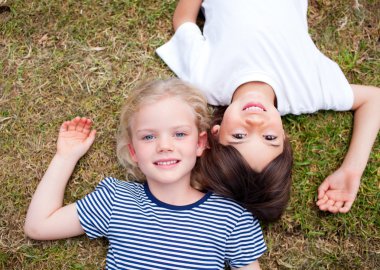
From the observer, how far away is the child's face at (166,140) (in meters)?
2.53

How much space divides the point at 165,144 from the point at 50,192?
898 mm

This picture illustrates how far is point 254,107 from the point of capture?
2.55m

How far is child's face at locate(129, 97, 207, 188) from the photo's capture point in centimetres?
253

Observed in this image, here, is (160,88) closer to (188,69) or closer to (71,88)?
(188,69)

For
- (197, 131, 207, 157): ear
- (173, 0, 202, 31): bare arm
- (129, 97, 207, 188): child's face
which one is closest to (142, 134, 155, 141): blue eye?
(129, 97, 207, 188): child's face

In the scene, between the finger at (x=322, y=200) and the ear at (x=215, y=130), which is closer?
the ear at (x=215, y=130)

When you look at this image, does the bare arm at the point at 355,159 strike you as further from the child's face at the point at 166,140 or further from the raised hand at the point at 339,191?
the child's face at the point at 166,140

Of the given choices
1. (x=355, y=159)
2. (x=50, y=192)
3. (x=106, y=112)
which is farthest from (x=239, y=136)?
(x=50, y=192)

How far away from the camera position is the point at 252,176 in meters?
2.54

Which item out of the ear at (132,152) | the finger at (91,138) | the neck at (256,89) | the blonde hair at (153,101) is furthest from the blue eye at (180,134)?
the finger at (91,138)

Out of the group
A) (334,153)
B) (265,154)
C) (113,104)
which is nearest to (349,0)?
(334,153)

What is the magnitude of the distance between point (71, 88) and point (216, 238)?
Result: 4.79 ft

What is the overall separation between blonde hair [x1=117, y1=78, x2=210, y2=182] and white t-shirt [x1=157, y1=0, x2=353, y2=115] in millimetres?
179

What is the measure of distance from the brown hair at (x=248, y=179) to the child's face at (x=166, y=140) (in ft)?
0.48
